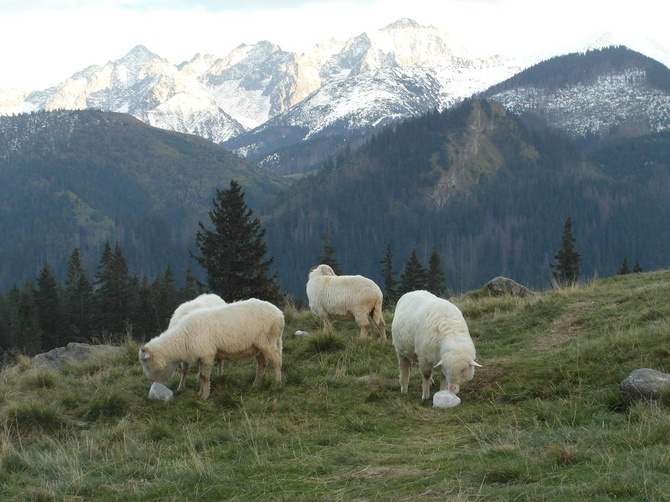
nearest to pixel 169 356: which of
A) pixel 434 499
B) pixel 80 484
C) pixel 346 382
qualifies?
pixel 346 382

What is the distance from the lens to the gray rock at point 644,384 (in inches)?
383

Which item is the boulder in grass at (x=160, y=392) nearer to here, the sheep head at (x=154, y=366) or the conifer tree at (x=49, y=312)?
the sheep head at (x=154, y=366)

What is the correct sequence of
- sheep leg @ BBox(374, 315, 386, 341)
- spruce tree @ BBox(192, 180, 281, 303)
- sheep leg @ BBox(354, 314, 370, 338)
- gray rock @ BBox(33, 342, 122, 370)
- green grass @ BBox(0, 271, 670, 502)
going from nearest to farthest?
green grass @ BBox(0, 271, 670, 502), sheep leg @ BBox(374, 315, 386, 341), sheep leg @ BBox(354, 314, 370, 338), gray rock @ BBox(33, 342, 122, 370), spruce tree @ BBox(192, 180, 281, 303)

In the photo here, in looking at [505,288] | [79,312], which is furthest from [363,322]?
[79,312]

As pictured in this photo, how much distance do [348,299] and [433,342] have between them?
6127 millimetres

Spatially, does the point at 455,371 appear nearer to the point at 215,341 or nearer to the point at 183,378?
the point at 215,341

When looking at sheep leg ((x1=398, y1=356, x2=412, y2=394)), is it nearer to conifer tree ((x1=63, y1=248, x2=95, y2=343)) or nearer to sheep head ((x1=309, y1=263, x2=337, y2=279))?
sheep head ((x1=309, y1=263, x2=337, y2=279))

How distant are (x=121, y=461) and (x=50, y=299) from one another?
7305cm

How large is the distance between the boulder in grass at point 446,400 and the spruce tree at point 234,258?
31.1 m

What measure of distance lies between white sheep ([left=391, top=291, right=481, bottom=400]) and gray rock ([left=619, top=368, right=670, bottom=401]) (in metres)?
2.35

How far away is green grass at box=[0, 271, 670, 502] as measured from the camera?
7426 mm

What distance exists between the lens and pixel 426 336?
12.4 metres

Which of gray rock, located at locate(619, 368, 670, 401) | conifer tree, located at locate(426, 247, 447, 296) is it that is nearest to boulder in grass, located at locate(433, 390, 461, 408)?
gray rock, located at locate(619, 368, 670, 401)

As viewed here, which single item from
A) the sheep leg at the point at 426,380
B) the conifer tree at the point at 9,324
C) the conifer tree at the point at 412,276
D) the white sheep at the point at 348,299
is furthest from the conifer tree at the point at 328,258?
the sheep leg at the point at 426,380
